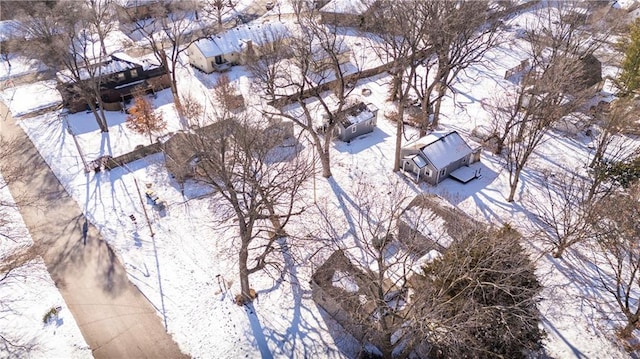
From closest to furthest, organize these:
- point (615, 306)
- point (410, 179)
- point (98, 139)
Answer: point (615, 306), point (410, 179), point (98, 139)

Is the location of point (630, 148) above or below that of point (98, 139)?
below

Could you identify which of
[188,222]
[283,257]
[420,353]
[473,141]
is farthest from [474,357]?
[473,141]

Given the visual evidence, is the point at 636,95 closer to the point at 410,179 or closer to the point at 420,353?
the point at 410,179

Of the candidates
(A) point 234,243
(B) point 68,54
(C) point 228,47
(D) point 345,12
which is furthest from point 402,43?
(D) point 345,12

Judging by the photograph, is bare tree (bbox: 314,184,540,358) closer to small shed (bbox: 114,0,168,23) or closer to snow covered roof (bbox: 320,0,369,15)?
snow covered roof (bbox: 320,0,369,15)

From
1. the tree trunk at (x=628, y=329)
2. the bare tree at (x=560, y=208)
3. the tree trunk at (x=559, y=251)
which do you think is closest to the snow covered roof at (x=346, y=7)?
the bare tree at (x=560, y=208)

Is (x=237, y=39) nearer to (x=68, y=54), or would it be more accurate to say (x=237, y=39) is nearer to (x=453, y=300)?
(x=68, y=54)

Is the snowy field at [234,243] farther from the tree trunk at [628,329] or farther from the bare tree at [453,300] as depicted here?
the bare tree at [453,300]
